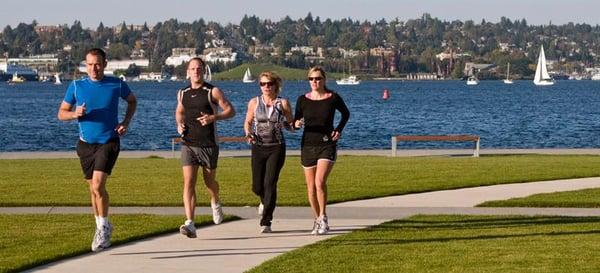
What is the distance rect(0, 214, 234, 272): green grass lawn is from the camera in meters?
13.3

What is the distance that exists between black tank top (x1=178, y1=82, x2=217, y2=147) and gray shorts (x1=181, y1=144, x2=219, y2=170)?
44mm

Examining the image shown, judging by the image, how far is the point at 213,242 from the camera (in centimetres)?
1447

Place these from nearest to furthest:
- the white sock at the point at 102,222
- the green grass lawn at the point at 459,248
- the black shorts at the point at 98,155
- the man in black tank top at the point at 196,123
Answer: the green grass lawn at the point at 459,248 < the black shorts at the point at 98,155 < the white sock at the point at 102,222 < the man in black tank top at the point at 196,123

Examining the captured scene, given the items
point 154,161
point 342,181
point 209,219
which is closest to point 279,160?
point 209,219

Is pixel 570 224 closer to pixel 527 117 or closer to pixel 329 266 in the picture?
pixel 329 266

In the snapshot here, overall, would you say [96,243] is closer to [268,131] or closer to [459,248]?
[268,131]

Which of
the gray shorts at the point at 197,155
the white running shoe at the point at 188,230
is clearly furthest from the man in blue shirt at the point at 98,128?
the gray shorts at the point at 197,155

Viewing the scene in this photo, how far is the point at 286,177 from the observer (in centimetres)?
2373

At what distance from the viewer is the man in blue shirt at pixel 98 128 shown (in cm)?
1361

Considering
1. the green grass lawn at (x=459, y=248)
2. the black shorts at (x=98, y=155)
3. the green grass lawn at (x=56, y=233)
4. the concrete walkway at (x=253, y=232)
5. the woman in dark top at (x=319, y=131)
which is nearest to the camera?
the green grass lawn at (x=459, y=248)

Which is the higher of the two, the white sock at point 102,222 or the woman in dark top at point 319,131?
the woman in dark top at point 319,131

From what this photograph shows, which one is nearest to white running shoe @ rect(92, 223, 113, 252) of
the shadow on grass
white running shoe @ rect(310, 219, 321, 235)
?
the shadow on grass

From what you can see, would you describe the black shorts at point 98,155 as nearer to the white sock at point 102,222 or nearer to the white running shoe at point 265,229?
the white sock at point 102,222

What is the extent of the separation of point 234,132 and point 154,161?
42.9m
